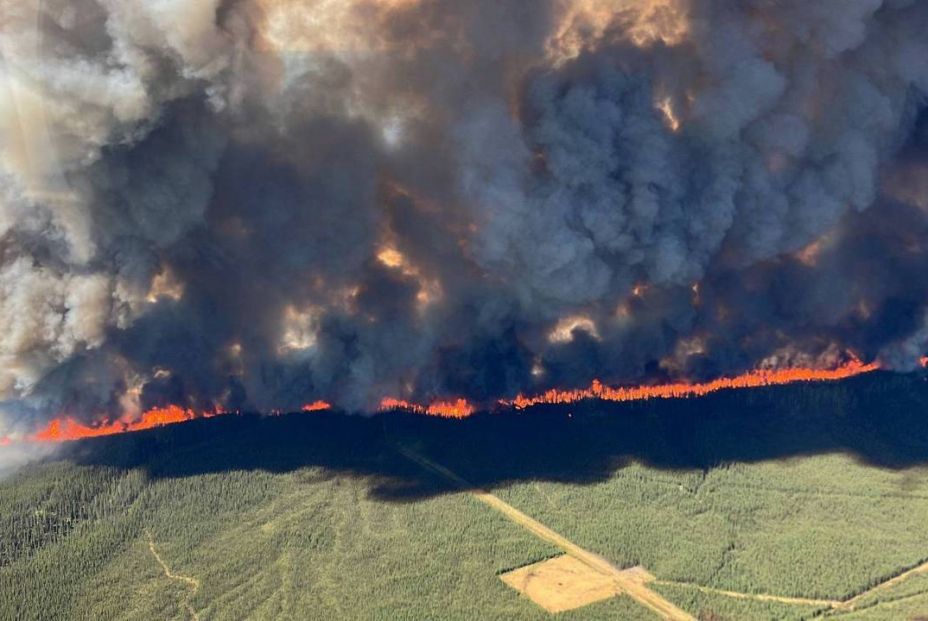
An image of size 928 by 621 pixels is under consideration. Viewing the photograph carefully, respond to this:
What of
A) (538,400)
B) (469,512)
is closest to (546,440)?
(538,400)

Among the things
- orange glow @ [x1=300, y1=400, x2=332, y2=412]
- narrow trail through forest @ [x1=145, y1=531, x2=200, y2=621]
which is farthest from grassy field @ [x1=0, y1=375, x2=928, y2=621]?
orange glow @ [x1=300, y1=400, x2=332, y2=412]

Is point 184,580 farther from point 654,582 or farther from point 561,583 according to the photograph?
point 654,582

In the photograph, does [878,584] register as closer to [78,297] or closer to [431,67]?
[431,67]

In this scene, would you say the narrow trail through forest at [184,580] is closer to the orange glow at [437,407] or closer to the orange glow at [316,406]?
the orange glow at [316,406]

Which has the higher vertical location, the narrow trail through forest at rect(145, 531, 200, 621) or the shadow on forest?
the shadow on forest

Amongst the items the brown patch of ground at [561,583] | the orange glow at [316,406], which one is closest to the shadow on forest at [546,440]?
the orange glow at [316,406]

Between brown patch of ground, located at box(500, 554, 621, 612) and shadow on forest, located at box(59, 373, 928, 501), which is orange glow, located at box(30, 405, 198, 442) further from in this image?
brown patch of ground, located at box(500, 554, 621, 612)
